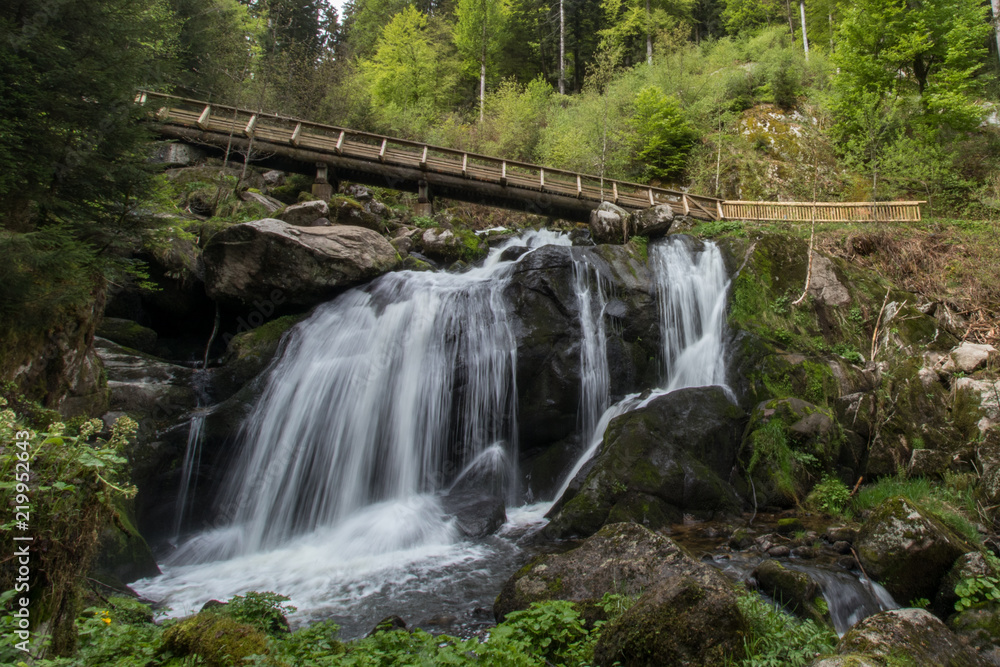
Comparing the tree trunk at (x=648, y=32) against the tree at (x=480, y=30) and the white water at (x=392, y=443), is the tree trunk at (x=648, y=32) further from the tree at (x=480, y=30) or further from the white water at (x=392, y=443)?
the white water at (x=392, y=443)

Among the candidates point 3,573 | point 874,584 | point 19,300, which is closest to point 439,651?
point 3,573

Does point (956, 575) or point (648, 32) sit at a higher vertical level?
point (648, 32)

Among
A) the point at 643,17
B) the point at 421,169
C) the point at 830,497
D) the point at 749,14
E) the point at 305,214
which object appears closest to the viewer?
the point at 830,497

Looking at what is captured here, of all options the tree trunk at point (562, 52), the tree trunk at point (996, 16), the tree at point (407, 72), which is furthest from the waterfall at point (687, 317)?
the tree trunk at point (562, 52)

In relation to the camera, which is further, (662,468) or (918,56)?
(918,56)

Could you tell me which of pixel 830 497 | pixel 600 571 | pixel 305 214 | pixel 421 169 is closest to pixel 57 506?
pixel 600 571

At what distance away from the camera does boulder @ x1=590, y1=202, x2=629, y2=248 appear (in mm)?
13266

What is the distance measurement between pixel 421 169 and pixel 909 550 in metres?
15.6

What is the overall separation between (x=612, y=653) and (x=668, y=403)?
18.0 ft

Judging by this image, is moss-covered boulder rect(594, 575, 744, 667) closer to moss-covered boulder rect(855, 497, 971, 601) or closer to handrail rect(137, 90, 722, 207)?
moss-covered boulder rect(855, 497, 971, 601)

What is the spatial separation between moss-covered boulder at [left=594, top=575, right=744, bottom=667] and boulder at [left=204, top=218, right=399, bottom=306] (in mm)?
9715

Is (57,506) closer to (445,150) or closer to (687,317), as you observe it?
(687,317)

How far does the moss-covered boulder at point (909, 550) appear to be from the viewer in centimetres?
485

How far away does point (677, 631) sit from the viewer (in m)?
3.42
